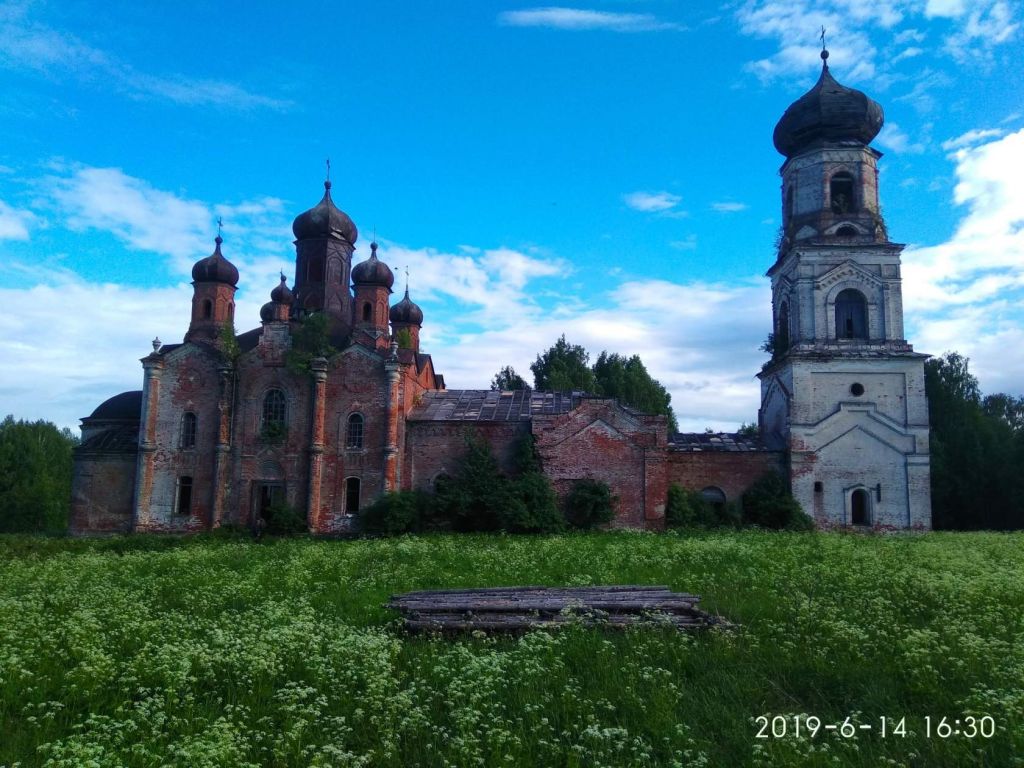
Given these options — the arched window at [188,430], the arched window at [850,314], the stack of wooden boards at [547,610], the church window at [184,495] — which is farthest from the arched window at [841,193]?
the church window at [184,495]

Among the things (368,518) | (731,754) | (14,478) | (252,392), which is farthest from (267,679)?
(14,478)

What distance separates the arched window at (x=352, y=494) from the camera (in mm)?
27688

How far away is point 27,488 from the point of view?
43.9 m

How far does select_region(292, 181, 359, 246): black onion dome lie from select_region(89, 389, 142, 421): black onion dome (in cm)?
986

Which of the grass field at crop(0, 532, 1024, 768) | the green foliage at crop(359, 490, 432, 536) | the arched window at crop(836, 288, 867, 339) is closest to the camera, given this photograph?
the grass field at crop(0, 532, 1024, 768)

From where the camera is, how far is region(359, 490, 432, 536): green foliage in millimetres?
25797

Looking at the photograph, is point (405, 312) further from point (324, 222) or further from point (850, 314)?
point (850, 314)

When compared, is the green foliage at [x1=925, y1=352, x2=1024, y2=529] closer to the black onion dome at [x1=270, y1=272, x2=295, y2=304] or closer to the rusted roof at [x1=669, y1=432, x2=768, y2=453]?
the rusted roof at [x1=669, y1=432, x2=768, y2=453]

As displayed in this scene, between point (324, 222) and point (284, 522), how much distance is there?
13.6 metres

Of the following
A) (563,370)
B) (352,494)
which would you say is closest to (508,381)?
(563,370)

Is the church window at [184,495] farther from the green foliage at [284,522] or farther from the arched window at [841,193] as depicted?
the arched window at [841,193]

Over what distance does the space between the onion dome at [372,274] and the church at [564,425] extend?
13.1 feet

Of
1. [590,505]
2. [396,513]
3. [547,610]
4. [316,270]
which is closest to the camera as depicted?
[547,610]

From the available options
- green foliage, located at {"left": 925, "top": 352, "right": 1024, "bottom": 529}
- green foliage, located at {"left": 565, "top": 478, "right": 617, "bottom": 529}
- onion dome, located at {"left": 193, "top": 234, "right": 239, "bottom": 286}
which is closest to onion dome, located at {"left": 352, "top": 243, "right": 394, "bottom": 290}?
onion dome, located at {"left": 193, "top": 234, "right": 239, "bottom": 286}
